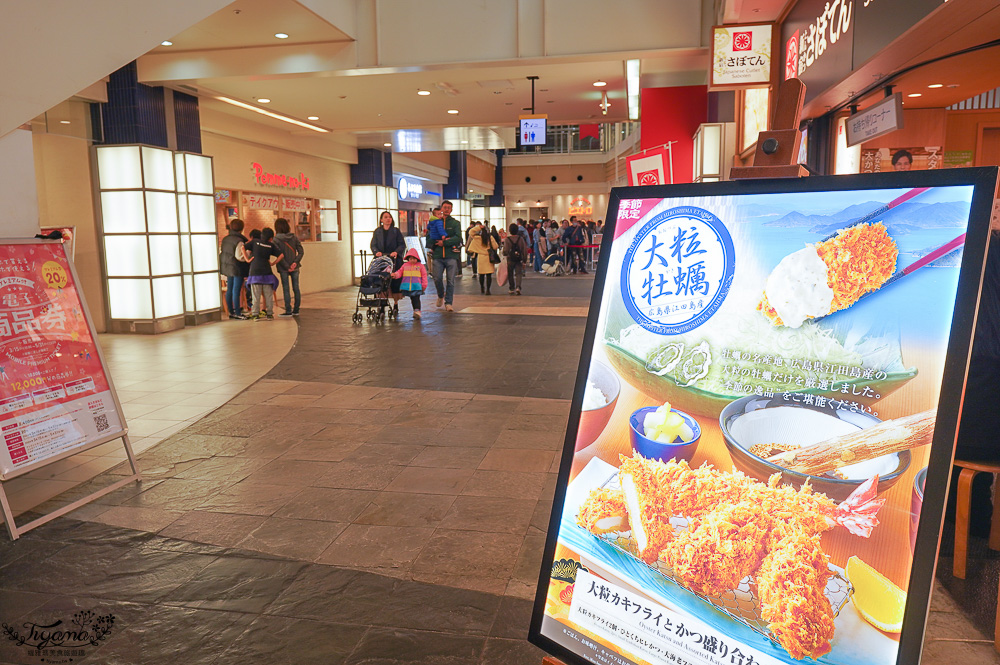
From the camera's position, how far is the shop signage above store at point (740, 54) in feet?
20.1

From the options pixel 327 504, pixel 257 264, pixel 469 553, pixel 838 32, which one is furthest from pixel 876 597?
pixel 257 264

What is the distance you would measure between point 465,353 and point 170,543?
4.50 meters

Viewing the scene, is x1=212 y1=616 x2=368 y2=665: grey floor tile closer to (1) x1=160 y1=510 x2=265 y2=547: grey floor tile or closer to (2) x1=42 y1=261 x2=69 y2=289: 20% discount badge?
(1) x1=160 y1=510 x2=265 y2=547: grey floor tile

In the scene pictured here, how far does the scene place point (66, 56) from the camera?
12.6ft

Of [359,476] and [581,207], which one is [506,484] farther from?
[581,207]

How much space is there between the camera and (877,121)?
4160 millimetres

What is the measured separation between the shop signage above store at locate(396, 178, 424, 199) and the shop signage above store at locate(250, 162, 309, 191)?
4.30m

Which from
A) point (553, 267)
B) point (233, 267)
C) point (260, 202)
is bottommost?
point (553, 267)

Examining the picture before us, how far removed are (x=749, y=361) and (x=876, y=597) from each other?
1.45 ft

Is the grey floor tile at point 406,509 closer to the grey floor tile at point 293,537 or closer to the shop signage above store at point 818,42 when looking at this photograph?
the grey floor tile at point 293,537

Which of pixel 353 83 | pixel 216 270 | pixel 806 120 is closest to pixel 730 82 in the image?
pixel 806 120

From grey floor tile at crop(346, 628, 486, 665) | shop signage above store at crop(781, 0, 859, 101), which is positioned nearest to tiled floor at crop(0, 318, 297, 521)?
grey floor tile at crop(346, 628, 486, 665)

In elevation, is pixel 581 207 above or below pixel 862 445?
above

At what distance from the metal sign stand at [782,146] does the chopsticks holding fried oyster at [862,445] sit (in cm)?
52
